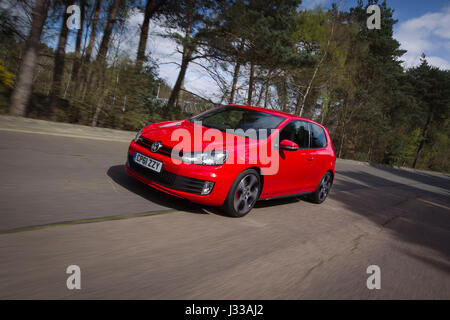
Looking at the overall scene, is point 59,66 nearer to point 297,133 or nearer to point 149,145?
point 149,145

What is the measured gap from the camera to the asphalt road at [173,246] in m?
2.60

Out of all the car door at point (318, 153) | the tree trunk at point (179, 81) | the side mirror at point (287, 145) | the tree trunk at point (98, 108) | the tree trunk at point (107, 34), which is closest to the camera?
the side mirror at point (287, 145)

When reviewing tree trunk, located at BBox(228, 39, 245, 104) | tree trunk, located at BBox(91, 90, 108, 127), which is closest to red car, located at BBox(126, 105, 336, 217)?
tree trunk, located at BBox(91, 90, 108, 127)

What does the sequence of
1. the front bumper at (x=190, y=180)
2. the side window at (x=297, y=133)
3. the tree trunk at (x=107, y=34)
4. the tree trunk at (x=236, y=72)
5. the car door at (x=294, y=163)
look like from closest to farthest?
the front bumper at (x=190, y=180) → the car door at (x=294, y=163) → the side window at (x=297, y=133) → the tree trunk at (x=107, y=34) → the tree trunk at (x=236, y=72)

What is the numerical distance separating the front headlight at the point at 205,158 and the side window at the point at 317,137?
2629 mm

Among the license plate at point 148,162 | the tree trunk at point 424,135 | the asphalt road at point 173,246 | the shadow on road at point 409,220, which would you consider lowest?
the asphalt road at point 173,246

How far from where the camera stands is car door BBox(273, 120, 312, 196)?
5290 mm

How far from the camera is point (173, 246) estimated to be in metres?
3.41

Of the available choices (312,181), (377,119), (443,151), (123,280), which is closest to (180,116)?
(312,181)

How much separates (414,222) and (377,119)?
3428 cm

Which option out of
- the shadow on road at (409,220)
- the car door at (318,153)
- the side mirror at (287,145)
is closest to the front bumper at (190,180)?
the side mirror at (287,145)

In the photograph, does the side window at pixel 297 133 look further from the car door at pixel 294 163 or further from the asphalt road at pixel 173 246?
the asphalt road at pixel 173 246

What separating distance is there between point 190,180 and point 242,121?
5.65 ft

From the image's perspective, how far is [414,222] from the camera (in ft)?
22.7
